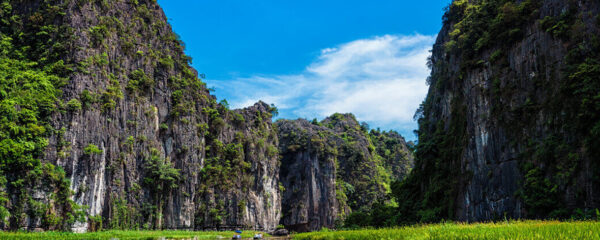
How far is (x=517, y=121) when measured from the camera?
2941 centimetres

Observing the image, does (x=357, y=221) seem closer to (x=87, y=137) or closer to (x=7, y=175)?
(x=87, y=137)

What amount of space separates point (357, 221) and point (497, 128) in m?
23.1

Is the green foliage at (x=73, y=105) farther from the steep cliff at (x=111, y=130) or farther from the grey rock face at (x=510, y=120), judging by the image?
the grey rock face at (x=510, y=120)

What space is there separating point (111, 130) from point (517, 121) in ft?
124

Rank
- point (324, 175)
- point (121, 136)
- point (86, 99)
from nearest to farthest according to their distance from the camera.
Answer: point (86, 99) < point (121, 136) < point (324, 175)

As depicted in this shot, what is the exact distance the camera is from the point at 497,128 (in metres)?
31.3

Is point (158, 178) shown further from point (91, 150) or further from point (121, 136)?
point (91, 150)

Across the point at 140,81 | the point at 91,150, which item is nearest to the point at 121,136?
the point at 91,150

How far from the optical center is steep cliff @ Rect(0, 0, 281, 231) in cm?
3450

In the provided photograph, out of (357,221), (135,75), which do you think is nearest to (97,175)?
(135,75)

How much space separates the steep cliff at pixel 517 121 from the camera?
23.4 m

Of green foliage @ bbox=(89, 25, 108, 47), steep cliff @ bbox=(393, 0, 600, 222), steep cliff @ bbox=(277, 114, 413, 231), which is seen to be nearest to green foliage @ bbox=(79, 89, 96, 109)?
green foliage @ bbox=(89, 25, 108, 47)

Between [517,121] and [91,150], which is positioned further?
[91,150]

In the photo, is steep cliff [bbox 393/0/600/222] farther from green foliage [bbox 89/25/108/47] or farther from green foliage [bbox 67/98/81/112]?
green foliage [bbox 89/25/108/47]
